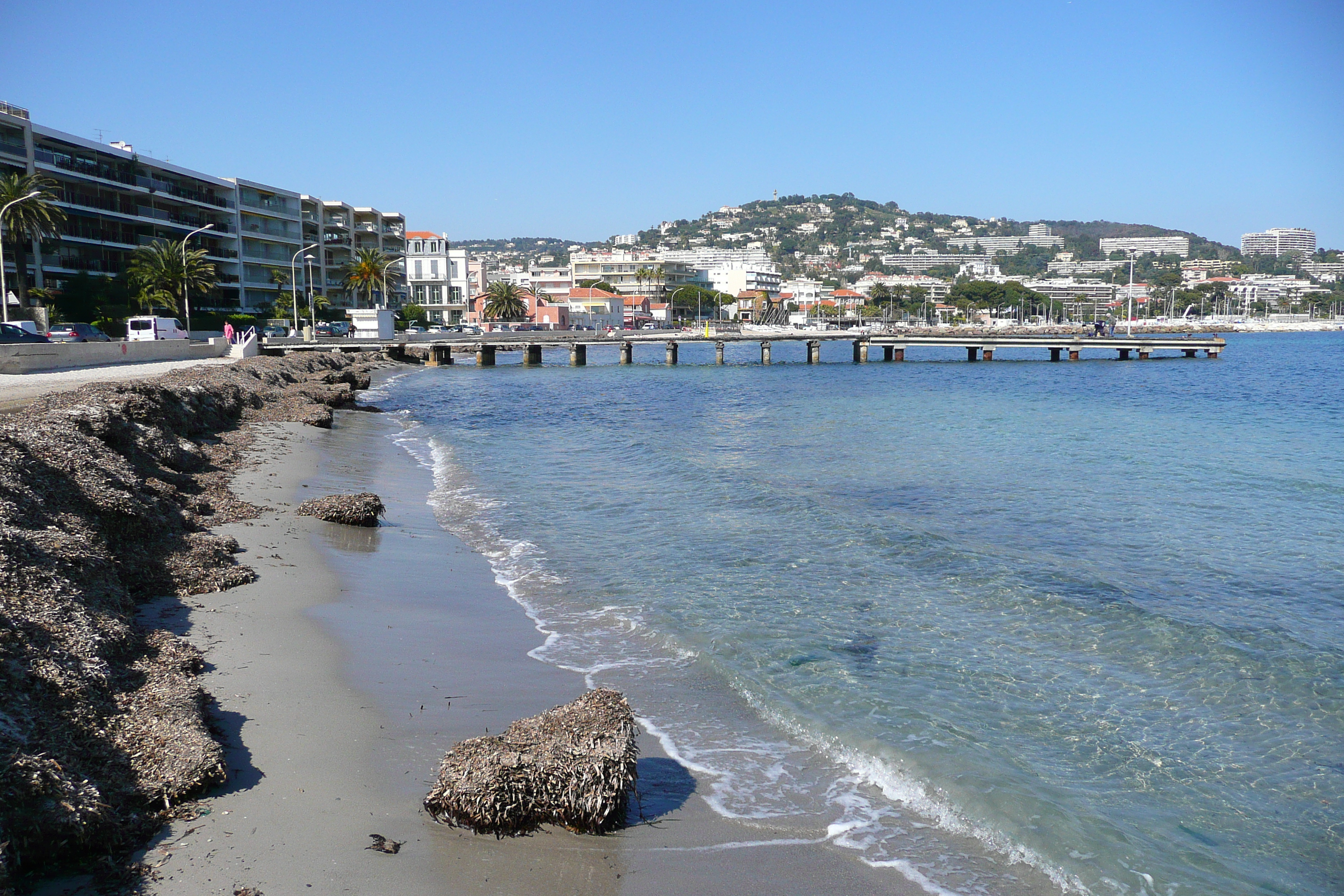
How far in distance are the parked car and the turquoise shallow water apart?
29.4 metres

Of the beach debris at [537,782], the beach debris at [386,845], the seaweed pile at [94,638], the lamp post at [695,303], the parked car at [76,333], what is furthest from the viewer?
the lamp post at [695,303]

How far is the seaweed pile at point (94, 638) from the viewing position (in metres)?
4.24

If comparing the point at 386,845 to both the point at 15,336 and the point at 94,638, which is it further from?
the point at 15,336

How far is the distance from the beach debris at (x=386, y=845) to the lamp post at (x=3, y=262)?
3881cm

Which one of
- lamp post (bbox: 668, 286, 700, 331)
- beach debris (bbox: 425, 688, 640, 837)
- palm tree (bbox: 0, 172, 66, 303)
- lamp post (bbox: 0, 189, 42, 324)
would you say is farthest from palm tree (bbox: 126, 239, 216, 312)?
lamp post (bbox: 668, 286, 700, 331)

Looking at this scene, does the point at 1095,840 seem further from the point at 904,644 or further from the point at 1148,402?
the point at 1148,402

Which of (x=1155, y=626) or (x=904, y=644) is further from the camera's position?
(x=1155, y=626)

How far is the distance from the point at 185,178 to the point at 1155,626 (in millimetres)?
80980

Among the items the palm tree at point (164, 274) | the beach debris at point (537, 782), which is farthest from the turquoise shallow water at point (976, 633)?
the palm tree at point (164, 274)

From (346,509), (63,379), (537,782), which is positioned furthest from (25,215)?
(537,782)

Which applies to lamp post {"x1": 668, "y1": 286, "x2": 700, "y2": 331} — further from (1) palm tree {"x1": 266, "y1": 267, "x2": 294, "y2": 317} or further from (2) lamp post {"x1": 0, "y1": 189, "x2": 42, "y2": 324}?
(2) lamp post {"x1": 0, "y1": 189, "x2": 42, "y2": 324}

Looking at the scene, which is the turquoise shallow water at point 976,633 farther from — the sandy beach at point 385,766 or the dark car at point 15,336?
the dark car at point 15,336

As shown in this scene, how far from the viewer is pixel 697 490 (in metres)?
17.2

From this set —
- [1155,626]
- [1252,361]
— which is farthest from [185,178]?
[1252,361]
